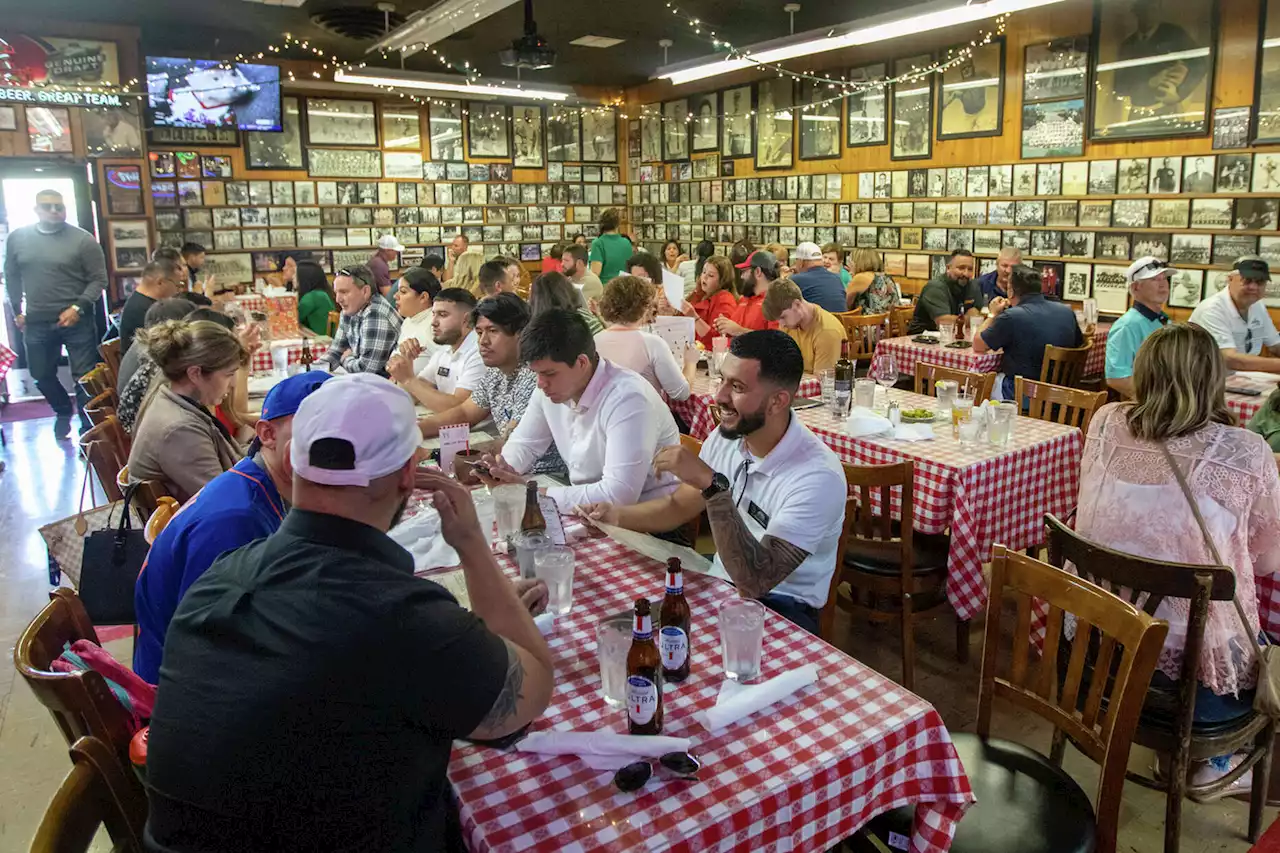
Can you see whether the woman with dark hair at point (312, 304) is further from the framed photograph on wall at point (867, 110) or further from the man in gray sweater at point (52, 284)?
the framed photograph on wall at point (867, 110)

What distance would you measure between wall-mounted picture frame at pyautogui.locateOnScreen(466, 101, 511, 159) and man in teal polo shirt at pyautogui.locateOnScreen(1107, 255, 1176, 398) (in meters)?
10.2

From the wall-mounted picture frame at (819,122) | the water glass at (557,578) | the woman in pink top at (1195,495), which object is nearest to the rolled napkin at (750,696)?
the water glass at (557,578)

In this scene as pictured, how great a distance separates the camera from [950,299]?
780cm

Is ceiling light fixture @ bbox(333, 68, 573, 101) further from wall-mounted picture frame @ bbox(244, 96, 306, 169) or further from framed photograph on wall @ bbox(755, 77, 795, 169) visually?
framed photograph on wall @ bbox(755, 77, 795, 169)

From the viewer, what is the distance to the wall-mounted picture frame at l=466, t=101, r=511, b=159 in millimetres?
13312

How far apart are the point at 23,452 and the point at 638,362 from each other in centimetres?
544

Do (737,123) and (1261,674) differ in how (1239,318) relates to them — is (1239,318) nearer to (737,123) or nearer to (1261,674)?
(1261,674)

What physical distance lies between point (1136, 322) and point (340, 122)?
1058 centimetres

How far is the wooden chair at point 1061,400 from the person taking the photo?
419cm

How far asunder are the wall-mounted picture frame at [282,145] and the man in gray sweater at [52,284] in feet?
12.1

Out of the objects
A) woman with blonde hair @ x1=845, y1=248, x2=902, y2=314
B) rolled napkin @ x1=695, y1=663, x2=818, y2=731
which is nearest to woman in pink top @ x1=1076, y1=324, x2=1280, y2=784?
rolled napkin @ x1=695, y1=663, x2=818, y2=731

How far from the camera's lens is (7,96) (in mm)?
8344

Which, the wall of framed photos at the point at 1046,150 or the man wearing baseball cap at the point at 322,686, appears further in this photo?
the wall of framed photos at the point at 1046,150

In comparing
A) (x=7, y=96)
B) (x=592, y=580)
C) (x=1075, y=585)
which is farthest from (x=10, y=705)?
(x=7, y=96)
